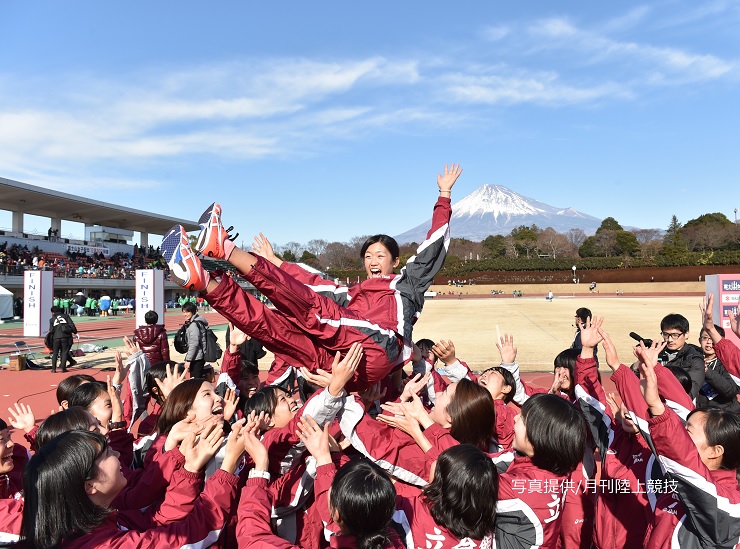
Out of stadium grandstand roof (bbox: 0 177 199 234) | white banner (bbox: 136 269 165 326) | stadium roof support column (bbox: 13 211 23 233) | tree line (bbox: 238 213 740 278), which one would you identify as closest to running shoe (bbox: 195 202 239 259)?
white banner (bbox: 136 269 165 326)

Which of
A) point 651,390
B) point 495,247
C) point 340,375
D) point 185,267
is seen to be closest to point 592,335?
point 651,390

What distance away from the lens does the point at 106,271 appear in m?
38.7

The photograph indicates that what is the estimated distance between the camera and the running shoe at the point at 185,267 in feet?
10.1

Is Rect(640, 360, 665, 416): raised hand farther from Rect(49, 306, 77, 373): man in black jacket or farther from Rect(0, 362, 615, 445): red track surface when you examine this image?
Rect(49, 306, 77, 373): man in black jacket

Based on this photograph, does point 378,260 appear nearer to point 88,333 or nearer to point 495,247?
point 88,333

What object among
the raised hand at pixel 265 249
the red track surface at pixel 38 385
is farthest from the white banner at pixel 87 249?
the raised hand at pixel 265 249

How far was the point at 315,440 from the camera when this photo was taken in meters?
2.32

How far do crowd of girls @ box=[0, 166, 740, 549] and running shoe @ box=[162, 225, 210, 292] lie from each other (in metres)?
0.01

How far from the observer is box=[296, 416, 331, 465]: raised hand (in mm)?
2277

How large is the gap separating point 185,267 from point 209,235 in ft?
0.94

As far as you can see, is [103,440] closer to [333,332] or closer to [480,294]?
[333,332]

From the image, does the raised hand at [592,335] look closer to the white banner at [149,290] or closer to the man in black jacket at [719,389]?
the man in black jacket at [719,389]

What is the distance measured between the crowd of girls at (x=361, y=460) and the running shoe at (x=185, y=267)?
0.01m

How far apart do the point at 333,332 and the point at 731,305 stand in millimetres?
10172
